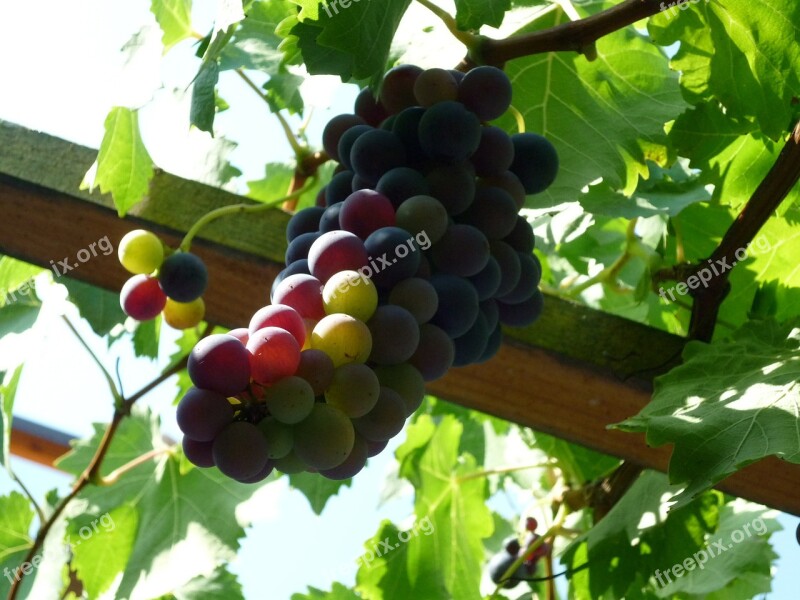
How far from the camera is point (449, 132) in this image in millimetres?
750

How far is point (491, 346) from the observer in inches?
32.5

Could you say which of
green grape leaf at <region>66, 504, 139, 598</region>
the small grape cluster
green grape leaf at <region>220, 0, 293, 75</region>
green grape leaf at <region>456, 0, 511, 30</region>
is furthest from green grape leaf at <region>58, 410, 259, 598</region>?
green grape leaf at <region>456, 0, 511, 30</region>

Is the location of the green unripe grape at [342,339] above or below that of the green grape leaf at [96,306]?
below

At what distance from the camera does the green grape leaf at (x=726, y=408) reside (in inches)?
28.7

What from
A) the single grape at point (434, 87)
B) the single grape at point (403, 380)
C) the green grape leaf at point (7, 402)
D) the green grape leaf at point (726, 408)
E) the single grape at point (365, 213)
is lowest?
the green grape leaf at point (726, 408)

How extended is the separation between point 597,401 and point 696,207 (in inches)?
14.7

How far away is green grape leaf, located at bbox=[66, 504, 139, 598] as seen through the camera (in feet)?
4.22

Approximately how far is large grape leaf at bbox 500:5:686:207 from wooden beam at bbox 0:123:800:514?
162mm

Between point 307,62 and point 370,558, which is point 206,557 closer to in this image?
point 370,558

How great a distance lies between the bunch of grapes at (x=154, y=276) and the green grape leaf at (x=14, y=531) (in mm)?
669

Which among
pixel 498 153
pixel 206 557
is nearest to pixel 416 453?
pixel 206 557

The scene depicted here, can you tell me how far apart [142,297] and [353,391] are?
15.3 inches

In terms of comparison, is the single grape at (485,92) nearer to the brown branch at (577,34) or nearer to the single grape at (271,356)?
the brown branch at (577,34)

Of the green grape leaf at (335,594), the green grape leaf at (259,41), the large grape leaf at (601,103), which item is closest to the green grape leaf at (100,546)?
the green grape leaf at (335,594)
